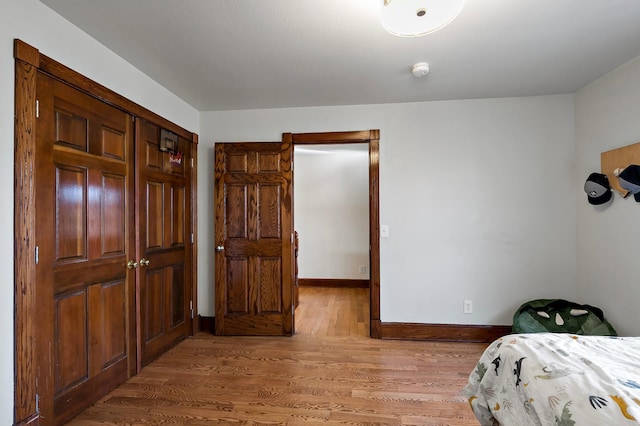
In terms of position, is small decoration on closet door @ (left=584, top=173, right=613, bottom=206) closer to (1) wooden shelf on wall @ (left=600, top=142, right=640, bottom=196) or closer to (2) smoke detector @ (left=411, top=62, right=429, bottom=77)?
(1) wooden shelf on wall @ (left=600, top=142, right=640, bottom=196)

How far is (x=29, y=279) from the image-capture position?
1.50 m

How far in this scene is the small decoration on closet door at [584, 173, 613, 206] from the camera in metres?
2.37

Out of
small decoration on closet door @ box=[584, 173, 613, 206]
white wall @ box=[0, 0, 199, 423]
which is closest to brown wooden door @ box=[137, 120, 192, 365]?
white wall @ box=[0, 0, 199, 423]

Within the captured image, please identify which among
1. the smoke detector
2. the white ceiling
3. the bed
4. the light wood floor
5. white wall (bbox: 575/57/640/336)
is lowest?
the light wood floor

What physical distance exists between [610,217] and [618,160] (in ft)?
1.53

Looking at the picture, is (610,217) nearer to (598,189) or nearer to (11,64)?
(598,189)

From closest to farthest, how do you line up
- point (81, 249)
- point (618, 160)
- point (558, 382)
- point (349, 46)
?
point (558, 382)
point (81, 249)
point (349, 46)
point (618, 160)

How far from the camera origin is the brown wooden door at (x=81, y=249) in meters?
1.59

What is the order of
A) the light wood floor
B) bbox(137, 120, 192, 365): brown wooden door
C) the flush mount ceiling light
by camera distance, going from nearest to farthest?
the flush mount ceiling light
the light wood floor
bbox(137, 120, 192, 365): brown wooden door

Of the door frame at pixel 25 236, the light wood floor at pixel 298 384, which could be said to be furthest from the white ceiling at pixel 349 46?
the light wood floor at pixel 298 384

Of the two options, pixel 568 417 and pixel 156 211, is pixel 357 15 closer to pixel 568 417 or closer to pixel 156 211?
pixel 568 417

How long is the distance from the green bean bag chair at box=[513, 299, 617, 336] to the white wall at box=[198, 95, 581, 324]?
0.18 meters

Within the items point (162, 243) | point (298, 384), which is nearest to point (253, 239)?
point (162, 243)

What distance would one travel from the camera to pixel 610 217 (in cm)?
238
